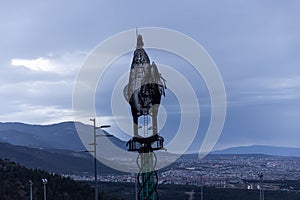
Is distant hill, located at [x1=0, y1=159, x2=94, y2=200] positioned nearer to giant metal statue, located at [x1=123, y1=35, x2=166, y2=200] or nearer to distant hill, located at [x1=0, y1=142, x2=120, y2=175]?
giant metal statue, located at [x1=123, y1=35, x2=166, y2=200]

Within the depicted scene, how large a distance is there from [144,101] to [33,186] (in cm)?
4610

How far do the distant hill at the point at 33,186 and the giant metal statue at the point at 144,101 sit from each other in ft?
125

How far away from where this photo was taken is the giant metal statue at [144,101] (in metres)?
21.3

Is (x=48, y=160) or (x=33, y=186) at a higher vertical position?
(x=48, y=160)

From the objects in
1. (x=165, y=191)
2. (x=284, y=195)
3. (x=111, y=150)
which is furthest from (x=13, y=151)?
(x=111, y=150)

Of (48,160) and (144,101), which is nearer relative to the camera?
(144,101)

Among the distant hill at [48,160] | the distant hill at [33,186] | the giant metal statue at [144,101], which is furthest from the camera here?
the distant hill at [48,160]

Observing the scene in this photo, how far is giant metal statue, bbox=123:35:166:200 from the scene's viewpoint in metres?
21.3

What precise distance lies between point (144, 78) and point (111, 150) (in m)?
8.04

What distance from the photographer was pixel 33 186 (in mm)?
64375

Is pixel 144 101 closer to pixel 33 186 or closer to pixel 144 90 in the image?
pixel 144 90

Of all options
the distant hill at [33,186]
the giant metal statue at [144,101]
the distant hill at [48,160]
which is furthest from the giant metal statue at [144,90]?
the distant hill at [48,160]

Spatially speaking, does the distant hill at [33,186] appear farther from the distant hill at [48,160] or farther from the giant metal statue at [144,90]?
the distant hill at [48,160]

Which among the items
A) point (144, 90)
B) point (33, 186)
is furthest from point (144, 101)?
point (33, 186)
